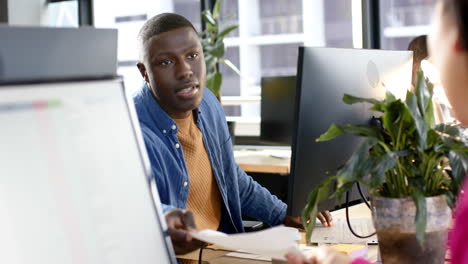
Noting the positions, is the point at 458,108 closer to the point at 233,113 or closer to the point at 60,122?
the point at 60,122

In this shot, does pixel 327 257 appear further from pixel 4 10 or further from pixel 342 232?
pixel 4 10

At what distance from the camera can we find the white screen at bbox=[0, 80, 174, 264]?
32.2 inches

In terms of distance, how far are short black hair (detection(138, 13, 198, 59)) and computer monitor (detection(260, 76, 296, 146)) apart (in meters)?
1.95

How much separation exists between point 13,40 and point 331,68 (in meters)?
0.78

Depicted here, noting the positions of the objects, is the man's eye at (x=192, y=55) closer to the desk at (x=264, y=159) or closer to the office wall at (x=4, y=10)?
the desk at (x=264, y=159)

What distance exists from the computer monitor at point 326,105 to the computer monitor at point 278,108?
2074 mm

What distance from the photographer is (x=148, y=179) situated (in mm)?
964

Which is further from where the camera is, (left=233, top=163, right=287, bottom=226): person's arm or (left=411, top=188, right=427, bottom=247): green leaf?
(left=233, top=163, right=287, bottom=226): person's arm

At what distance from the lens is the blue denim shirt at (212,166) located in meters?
1.73

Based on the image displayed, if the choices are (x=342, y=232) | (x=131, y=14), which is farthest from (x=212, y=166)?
(x=131, y=14)

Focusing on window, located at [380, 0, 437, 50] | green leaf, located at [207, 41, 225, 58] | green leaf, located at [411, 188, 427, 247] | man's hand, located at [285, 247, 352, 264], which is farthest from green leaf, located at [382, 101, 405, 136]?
window, located at [380, 0, 437, 50]

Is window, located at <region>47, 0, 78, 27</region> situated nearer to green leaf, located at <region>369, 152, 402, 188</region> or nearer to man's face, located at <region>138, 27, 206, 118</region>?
man's face, located at <region>138, 27, 206, 118</region>

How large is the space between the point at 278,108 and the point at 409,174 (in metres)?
2.53

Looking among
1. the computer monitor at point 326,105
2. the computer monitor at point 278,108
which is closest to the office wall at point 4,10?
the computer monitor at point 278,108
